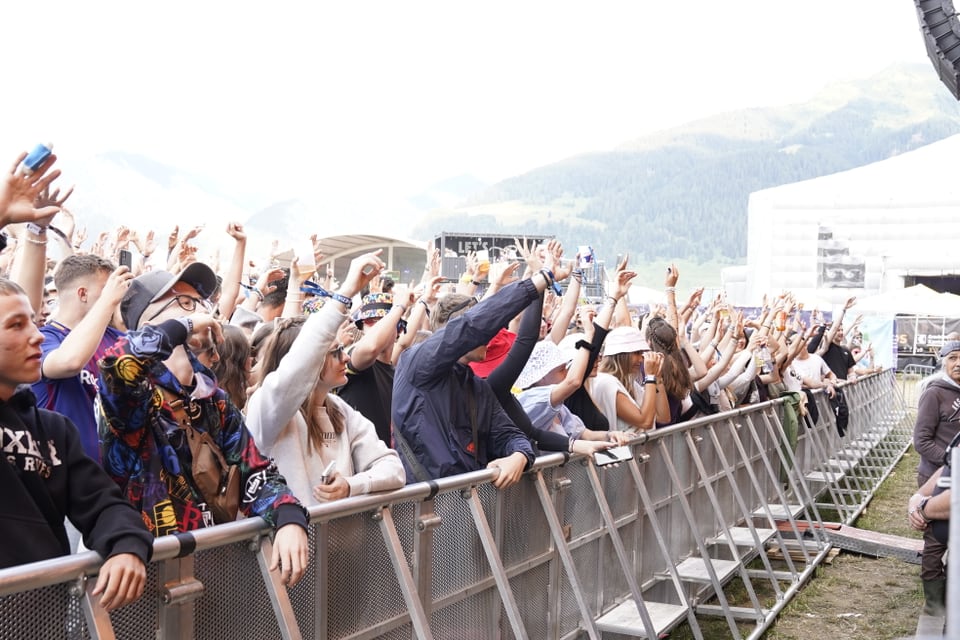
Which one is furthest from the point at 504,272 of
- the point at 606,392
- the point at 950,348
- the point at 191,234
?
the point at 950,348

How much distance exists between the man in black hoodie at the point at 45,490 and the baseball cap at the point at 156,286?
0.89m

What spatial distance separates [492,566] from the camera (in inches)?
169

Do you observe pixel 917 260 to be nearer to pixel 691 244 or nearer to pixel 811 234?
pixel 811 234

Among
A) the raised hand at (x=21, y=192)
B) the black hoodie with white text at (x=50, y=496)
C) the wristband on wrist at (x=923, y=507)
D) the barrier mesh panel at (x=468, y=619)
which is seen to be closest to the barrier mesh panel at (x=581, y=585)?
the barrier mesh panel at (x=468, y=619)

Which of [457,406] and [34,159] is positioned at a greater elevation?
[34,159]

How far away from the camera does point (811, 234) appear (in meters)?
66.1

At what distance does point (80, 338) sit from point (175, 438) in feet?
1.37

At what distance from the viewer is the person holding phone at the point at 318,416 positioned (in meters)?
3.52

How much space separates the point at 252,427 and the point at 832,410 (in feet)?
37.0

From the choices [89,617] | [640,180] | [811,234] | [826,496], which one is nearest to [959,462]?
[89,617]

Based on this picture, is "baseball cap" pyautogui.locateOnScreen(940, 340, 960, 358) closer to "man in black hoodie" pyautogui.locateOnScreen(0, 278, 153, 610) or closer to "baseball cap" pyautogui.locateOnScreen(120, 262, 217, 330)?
"baseball cap" pyautogui.locateOnScreen(120, 262, 217, 330)

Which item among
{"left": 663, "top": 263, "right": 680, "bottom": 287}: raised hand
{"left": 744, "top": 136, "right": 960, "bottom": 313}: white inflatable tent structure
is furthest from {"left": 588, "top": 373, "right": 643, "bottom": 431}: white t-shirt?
{"left": 744, "top": 136, "right": 960, "bottom": 313}: white inflatable tent structure

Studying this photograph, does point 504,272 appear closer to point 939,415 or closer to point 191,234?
point 191,234

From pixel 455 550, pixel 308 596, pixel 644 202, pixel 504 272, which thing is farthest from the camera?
pixel 644 202
